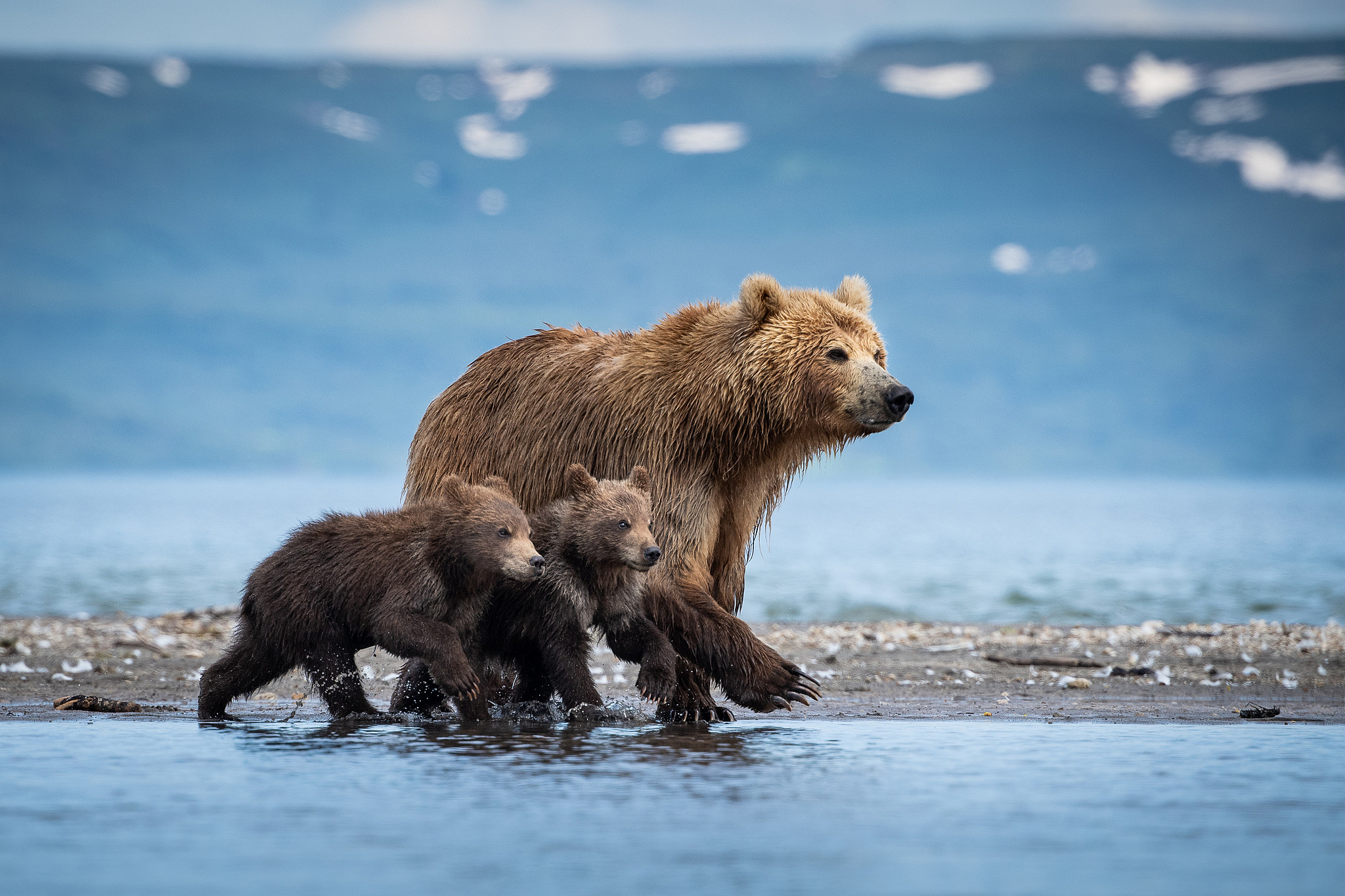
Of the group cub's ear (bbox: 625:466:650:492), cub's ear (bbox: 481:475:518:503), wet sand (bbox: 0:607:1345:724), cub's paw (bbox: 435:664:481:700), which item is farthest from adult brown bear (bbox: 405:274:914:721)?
cub's paw (bbox: 435:664:481:700)

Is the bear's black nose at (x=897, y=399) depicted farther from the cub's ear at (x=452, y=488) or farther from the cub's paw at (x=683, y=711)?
the cub's ear at (x=452, y=488)

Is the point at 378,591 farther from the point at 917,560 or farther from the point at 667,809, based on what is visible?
the point at 917,560

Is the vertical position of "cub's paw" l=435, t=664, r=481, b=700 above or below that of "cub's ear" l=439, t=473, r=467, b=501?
below

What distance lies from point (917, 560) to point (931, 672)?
23.2 metres

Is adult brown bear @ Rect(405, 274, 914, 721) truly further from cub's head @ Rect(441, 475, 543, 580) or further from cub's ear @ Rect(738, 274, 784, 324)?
cub's head @ Rect(441, 475, 543, 580)

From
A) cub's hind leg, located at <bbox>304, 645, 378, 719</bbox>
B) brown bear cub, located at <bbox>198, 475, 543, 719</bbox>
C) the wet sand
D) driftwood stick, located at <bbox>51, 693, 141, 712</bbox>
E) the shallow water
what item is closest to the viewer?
the shallow water

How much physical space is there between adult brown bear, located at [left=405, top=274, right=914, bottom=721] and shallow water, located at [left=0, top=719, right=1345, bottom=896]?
0.46 metres

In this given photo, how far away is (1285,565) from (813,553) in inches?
409

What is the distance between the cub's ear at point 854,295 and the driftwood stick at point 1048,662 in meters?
3.52

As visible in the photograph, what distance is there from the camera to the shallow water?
4629mm

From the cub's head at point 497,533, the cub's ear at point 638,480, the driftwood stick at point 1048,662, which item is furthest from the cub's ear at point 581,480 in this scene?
the driftwood stick at point 1048,662

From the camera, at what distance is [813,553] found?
118 feet

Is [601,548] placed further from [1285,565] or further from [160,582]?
[1285,565]

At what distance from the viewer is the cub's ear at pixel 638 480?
7.44 m
